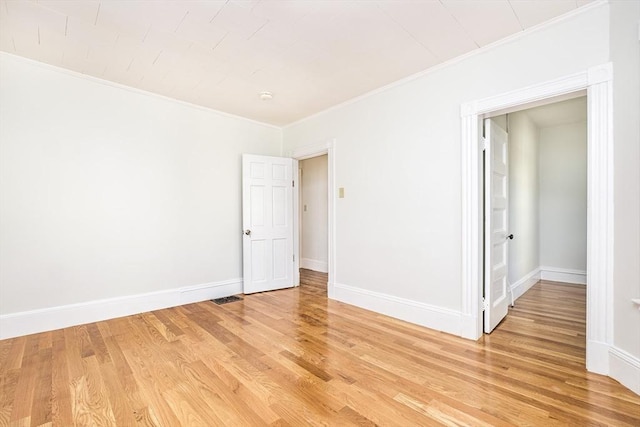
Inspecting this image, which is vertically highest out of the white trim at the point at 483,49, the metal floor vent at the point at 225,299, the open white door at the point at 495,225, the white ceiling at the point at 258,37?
the white ceiling at the point at 258,37

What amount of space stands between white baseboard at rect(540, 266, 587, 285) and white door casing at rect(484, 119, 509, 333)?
254 centimetres

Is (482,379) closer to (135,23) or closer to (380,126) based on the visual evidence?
(380,126)

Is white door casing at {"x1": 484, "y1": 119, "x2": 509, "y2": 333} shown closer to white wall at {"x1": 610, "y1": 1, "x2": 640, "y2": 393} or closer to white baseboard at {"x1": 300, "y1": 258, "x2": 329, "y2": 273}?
white wall at {"x1": 610, "y1": 1, "x2": 640, "y2": 393}

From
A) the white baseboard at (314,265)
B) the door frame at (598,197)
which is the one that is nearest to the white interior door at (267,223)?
the white baseboard at (314,265)

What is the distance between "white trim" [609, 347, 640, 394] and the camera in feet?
6.23

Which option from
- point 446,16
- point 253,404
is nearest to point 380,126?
point 446,16

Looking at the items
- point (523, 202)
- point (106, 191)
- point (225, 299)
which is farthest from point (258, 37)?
point (523, 202)

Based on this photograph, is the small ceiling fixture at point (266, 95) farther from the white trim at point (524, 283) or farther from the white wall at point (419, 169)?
the white trim at point (524, 283)

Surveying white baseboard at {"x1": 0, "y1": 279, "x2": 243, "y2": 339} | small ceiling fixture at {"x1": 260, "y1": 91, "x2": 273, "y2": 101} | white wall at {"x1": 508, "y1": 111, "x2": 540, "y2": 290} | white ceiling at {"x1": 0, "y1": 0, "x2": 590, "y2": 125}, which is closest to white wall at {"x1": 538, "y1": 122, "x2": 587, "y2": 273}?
white wall at {"x1": 508, "y1": 111, "x2": 540, "y2": 290}

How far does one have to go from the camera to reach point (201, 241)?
421 centimetres

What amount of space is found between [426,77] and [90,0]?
2930mm

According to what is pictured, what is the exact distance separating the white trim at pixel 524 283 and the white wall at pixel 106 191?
3.95 metres

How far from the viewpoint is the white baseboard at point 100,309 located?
2899 mm

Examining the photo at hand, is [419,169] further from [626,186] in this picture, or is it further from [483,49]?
[626,186]
